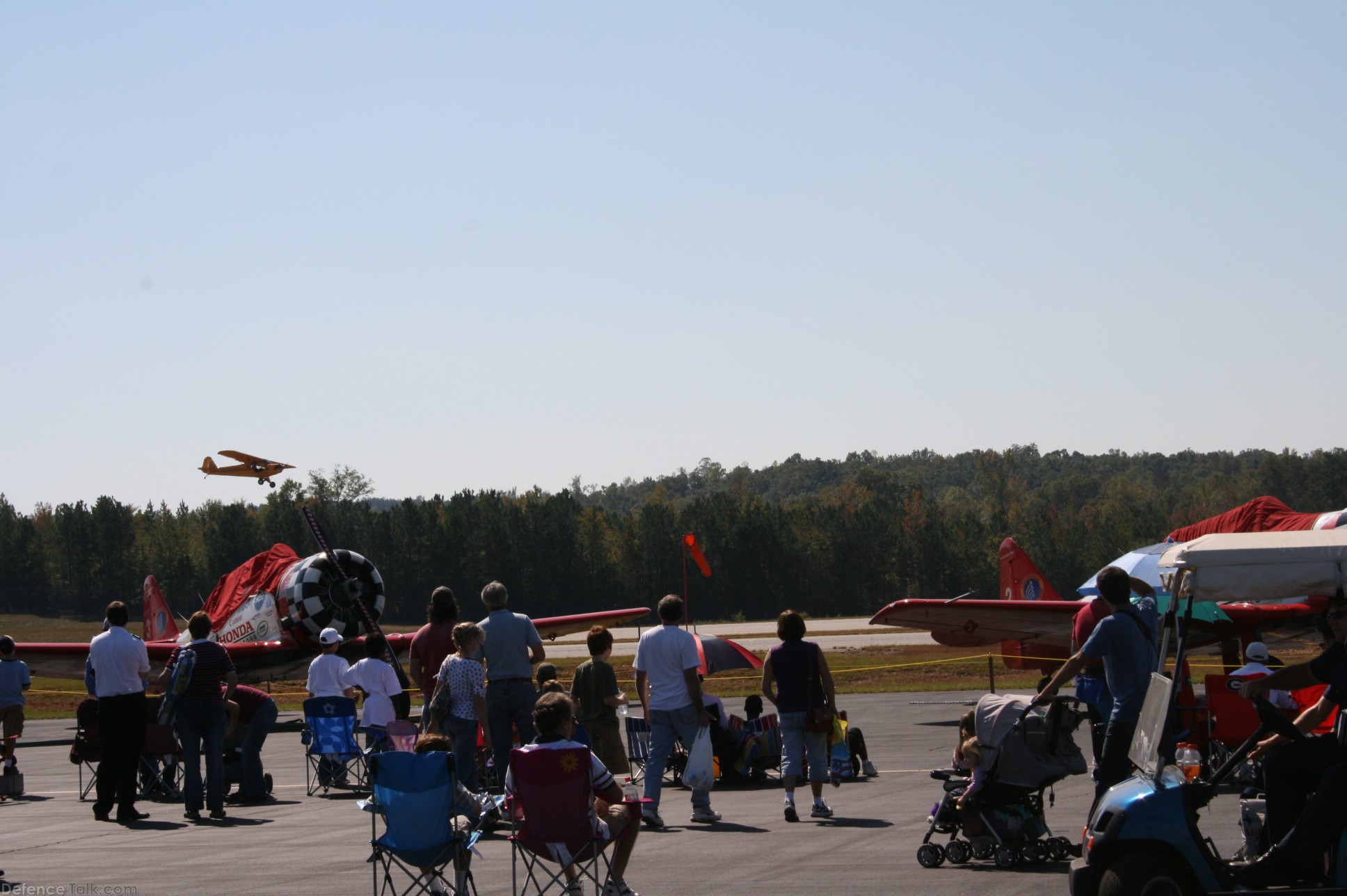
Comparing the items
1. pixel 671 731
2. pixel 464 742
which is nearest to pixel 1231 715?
pixel 671 731

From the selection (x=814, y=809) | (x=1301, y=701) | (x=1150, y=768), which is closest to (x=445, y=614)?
(x=814, y=809)

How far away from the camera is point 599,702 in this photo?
31.9 feet

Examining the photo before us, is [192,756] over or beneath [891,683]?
over

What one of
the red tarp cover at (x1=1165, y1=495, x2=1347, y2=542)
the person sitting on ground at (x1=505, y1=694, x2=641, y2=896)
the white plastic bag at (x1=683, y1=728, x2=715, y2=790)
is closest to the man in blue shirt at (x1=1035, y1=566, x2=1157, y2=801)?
the person sitting on ground at (x1=505, y1=694, x2=641, y2=896)

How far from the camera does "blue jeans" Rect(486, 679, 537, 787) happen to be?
32.4ft

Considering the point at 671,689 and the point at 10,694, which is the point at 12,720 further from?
the point at 671,689

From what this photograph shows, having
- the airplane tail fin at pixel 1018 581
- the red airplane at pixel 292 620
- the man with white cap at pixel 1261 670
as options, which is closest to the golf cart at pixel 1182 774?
the man with white cap at pixel 1261 670

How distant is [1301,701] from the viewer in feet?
35.6

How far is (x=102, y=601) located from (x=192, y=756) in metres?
94.1

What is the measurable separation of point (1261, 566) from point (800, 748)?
4507 millimetres

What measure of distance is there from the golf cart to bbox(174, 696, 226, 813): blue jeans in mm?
7572

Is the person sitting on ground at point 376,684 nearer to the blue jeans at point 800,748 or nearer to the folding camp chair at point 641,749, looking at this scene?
the folding camp chair at point 641,749

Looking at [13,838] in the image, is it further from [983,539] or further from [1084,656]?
[983,539]

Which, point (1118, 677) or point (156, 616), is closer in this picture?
point (1118, 677)
